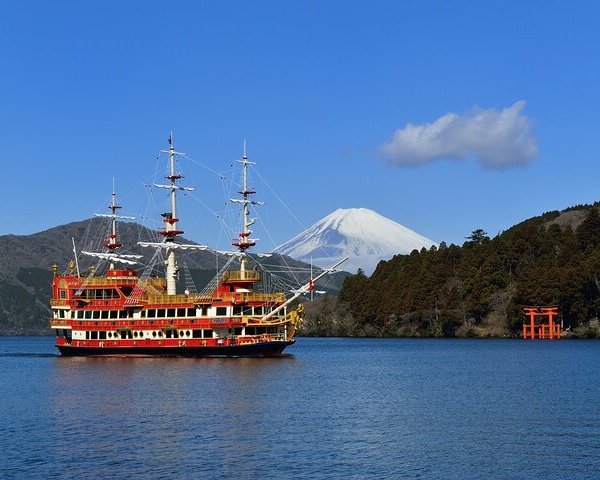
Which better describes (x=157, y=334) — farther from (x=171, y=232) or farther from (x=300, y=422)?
(x=300, y=422)

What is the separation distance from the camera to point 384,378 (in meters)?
86.5

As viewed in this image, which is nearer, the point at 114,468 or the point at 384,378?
the point at 114,468

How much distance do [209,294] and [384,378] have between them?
28.6 m

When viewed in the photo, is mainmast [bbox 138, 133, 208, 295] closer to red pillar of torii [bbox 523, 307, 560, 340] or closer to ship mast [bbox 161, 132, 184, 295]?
ship mast [bbox 161, 132, 184, 295]

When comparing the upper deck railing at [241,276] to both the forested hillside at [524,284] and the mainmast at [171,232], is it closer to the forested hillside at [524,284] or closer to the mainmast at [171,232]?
the mainmast at [171,232]

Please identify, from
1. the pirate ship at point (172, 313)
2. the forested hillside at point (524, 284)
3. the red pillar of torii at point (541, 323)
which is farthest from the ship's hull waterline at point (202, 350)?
the forested hillside at point (524, 284)

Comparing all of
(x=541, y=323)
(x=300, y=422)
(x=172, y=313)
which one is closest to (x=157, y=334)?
(x=172, y=313)

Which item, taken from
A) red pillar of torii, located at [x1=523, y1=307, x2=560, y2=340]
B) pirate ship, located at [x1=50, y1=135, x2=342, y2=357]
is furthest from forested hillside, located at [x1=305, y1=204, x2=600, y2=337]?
pirate ship, located at [x1=50, y1=135, x2=342, y2=357]

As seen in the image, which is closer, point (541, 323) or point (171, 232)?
point (171, 232)

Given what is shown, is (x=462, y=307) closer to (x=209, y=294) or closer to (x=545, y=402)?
(x=209, y=294)

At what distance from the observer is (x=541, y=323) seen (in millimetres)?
172375

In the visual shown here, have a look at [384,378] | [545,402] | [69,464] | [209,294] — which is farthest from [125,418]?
[209,294]

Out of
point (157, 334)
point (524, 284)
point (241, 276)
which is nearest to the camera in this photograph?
point (241, 276)

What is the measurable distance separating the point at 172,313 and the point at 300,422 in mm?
55940
